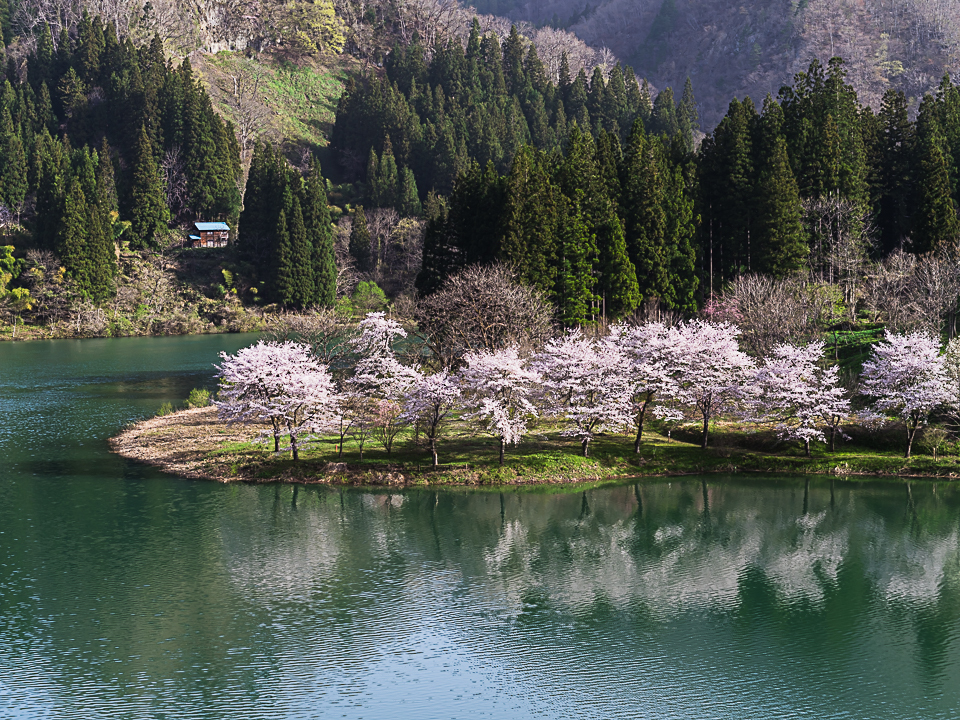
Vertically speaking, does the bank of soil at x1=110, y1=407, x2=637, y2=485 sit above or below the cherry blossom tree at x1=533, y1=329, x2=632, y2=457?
below

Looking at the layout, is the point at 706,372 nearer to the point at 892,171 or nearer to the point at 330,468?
the point at 330,468

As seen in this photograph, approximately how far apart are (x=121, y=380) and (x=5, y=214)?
64.3 m

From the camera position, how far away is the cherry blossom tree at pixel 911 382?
50.9m

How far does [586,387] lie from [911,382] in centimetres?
1819

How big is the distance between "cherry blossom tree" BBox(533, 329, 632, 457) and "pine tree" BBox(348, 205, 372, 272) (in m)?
92.1

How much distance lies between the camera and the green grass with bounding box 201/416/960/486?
164ft

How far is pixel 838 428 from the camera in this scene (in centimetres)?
5559

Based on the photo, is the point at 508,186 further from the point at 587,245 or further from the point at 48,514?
the point at 48,514

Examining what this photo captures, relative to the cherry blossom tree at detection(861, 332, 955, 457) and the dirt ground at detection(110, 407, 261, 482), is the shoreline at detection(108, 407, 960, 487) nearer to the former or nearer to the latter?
the dirt ground at detection(110, 407, 261, 482)

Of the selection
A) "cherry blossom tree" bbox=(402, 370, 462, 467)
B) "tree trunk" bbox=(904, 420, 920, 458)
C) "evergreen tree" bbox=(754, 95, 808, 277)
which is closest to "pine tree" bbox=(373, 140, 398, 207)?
"evergreen tree" bbox=(754, 95, 808, 277)

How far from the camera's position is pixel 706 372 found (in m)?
55.2

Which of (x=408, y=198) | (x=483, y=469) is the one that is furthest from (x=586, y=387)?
(x=408, y=198)

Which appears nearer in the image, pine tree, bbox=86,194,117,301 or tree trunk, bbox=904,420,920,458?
tree trunk, bbox=904,420,920,458

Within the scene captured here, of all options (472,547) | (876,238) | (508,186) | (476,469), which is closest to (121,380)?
(508,186)
